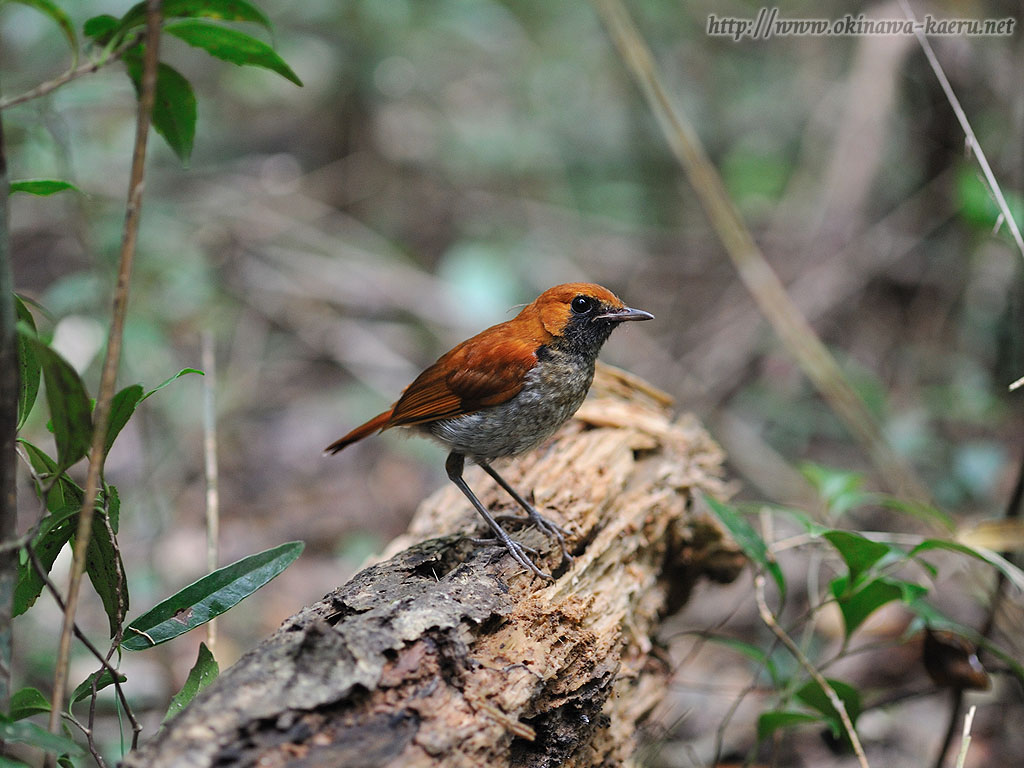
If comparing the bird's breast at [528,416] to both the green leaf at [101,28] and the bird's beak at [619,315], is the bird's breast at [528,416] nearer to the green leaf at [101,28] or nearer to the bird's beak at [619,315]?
the bird's beak at [619,315]

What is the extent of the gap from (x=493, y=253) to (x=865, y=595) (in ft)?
15.1

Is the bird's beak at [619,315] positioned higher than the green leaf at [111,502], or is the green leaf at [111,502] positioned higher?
the bird's beak at [619,315]

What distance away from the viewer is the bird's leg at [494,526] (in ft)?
8.49

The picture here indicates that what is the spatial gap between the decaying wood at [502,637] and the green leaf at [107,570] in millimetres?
402

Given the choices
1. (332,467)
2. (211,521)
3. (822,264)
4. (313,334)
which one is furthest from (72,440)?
(822,264)

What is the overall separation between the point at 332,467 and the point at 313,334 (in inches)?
54.5

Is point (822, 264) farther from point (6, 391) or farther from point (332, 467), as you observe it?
point (6, 391)

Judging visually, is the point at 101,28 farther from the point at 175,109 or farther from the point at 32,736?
the point at 32,736

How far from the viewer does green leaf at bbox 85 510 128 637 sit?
76.5 inches

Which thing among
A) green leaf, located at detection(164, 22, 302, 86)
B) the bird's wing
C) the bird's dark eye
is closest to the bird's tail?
the bird's wing

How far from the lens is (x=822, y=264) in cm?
684

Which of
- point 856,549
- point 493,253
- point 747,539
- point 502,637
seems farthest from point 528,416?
point 493,253

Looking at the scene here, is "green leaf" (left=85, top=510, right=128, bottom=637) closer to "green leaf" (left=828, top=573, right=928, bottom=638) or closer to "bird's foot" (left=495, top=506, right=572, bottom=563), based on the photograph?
"bird's foot" (left=495, top=506, right=572, bottom=563)

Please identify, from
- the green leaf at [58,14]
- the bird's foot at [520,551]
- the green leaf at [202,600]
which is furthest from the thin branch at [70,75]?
the bird's foot at [520,551]
